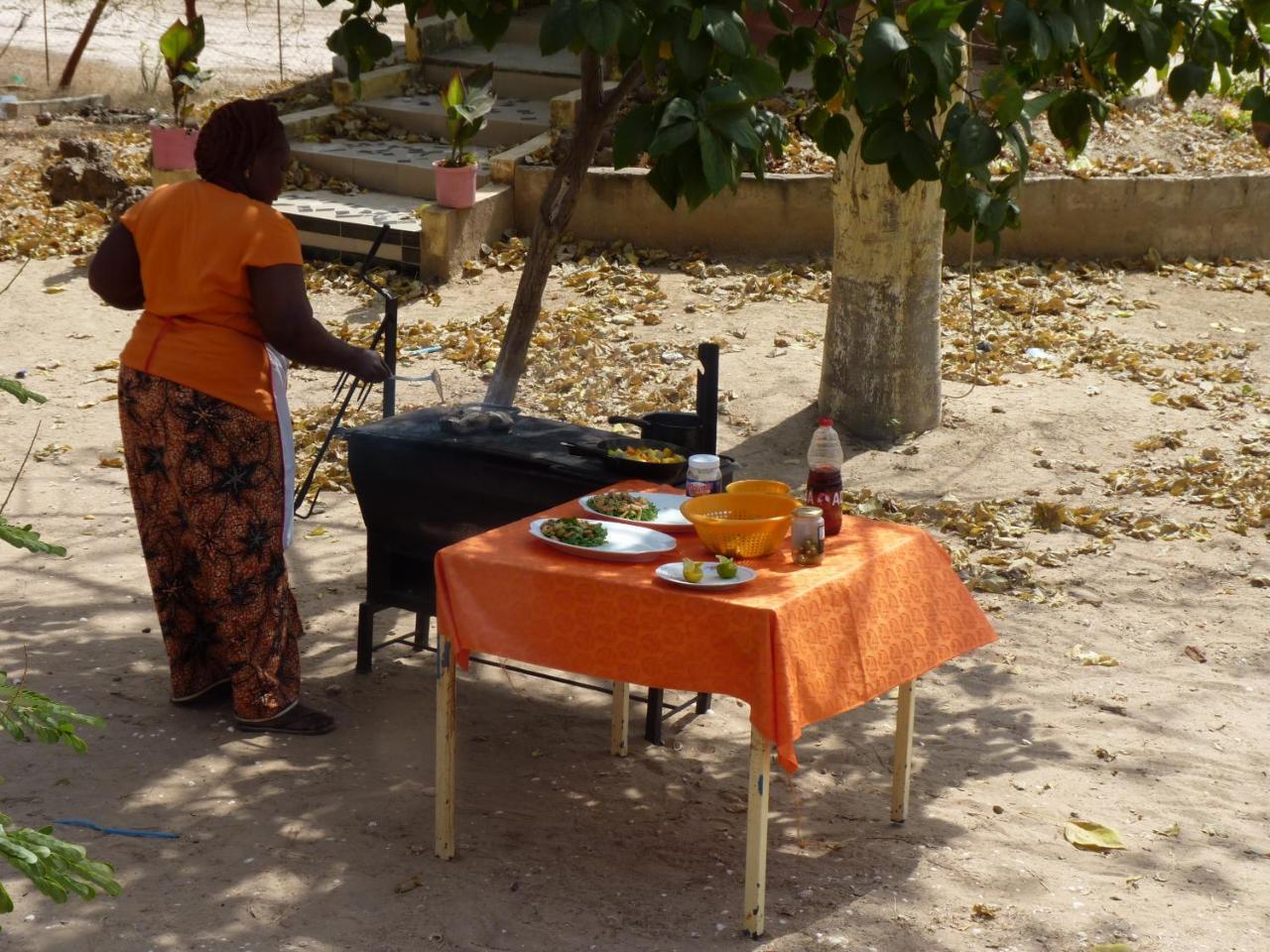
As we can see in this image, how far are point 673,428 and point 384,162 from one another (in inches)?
309

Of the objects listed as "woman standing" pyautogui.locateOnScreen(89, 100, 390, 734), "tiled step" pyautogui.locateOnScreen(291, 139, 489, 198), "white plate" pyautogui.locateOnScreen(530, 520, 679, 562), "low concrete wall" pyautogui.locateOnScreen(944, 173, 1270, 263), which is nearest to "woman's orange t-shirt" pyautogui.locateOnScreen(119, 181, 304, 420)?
"woman standing" pyautogui.locateOnScreen(89, 100, 390, 734)

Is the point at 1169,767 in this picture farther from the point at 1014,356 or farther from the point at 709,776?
the point at 1014,356

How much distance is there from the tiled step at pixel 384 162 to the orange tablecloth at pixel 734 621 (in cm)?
822

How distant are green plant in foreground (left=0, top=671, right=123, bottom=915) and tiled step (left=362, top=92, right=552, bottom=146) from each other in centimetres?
1088

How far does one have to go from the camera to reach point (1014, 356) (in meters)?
9.77

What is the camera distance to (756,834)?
13.1 feet

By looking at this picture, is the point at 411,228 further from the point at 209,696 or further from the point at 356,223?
the point at 209,696

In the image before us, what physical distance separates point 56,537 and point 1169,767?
4.90 meters

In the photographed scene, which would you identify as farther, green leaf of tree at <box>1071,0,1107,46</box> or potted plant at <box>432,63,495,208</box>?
potted plant at <box>432,63,495,208</box>

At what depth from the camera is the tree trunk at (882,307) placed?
8.37 metres

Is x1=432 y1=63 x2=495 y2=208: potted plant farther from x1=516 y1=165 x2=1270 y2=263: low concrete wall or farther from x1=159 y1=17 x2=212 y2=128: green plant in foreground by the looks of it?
x1=159 y1=17 x2=212 y2=128: green plant in foreground

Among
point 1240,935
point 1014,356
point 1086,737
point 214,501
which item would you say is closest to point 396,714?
point 214,501

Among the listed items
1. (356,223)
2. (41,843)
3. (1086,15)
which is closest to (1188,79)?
(1086,15)

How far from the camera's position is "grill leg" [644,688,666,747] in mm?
5184
